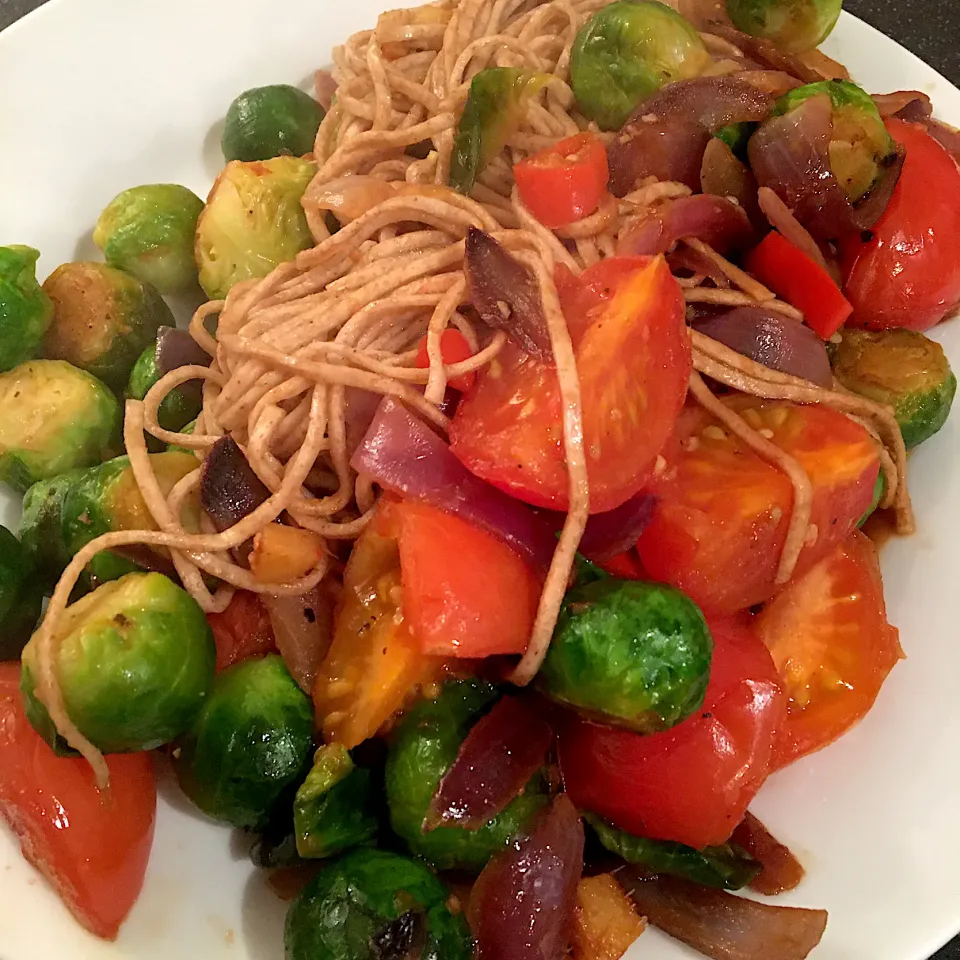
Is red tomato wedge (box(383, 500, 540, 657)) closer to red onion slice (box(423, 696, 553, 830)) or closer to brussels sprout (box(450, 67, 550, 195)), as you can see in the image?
red onion slice (box(423, 696, 553, 830))

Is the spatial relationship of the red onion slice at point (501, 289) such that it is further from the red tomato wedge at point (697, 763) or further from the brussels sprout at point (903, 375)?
the brussels sprout at point (903, 375)

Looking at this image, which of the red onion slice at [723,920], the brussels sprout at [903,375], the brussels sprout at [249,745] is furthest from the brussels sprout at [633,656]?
the brussels sprout at [903,375]

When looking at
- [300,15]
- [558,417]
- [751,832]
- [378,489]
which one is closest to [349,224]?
[378,489]

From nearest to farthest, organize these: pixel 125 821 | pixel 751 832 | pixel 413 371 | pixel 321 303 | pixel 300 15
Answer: pixel 125 821
pixel 751 832
pixel 413 371
pixel 321 303
pixel 300 15

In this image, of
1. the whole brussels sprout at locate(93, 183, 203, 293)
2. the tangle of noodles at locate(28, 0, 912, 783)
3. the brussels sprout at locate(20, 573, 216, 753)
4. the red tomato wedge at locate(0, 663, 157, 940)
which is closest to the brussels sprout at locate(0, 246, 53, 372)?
the whole brussels sprout at locate(93, 183, 203, 293)

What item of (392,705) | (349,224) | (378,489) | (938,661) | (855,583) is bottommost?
(938,661)

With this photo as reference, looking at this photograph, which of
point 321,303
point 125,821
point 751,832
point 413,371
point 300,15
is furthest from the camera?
point 300,15

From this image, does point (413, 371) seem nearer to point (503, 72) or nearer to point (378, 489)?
point (378, 489)
